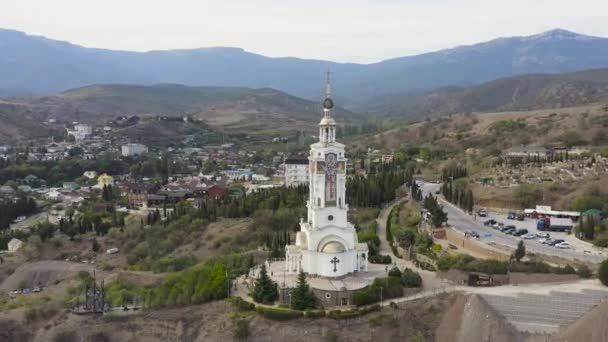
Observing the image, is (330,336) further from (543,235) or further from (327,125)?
(543,235)

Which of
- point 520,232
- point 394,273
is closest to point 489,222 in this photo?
point 520,232

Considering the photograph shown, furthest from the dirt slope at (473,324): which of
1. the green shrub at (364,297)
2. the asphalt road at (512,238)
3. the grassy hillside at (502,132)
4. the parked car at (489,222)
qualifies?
the grassy hillside at (502,132)

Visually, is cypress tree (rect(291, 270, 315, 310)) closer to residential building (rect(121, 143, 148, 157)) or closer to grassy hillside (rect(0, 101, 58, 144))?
residential building (rect(121, 143, 148, 157))

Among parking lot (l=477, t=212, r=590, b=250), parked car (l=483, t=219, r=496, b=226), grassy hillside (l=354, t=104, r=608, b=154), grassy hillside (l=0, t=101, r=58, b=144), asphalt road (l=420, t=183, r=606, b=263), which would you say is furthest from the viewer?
grassy hillside (l=0, t=101, r=58, b=144)

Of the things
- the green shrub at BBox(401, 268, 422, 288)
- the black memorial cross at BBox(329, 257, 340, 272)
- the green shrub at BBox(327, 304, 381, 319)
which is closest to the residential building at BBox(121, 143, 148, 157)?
the black memorial cross at BBox(329, 257, 340, 272)

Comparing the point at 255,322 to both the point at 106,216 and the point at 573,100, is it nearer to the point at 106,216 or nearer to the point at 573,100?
the point at 106,216

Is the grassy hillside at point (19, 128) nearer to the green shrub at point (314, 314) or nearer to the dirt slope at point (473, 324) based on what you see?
the green shrub at point (314, 314)

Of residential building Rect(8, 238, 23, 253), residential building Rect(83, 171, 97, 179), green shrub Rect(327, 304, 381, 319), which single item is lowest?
residential building Rect(8, 238, 23, 253)
